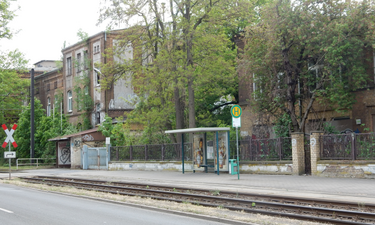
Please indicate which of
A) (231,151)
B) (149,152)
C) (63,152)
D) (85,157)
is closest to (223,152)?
(231,151)

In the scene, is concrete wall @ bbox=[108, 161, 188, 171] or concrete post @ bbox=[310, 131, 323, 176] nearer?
concrete post @ bbox=[310, 131, 323, 176]

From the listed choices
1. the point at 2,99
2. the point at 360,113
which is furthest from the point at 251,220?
the point at 2,99

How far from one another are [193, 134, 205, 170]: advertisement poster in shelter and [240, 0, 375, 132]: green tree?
4251mm

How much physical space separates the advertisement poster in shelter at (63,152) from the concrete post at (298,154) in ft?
81.9

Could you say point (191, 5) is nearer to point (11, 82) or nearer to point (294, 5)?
point (294, 5)

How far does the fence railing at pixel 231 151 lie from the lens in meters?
20.9

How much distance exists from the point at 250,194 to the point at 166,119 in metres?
16.9

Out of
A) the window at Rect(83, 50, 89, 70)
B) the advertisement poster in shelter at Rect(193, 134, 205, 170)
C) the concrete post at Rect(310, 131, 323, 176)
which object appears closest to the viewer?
the concrete post at Rect(310, 131, 323, 176)

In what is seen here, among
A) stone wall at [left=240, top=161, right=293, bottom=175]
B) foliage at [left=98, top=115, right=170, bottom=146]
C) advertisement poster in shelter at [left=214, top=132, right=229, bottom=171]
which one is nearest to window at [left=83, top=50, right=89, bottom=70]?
foliage at [left=98, top=115, right=170, bottom=146]

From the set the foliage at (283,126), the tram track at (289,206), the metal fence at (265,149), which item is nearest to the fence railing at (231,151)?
the metal fence at (265,149)

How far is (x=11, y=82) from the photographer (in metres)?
52.0

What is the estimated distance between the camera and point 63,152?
39.2 metres

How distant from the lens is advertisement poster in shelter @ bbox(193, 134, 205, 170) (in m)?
23.4

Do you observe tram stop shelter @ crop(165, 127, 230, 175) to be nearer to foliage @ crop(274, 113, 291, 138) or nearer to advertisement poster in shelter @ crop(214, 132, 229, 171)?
advertisement poster in shelter @ crop(214, 132, 229, 171)
